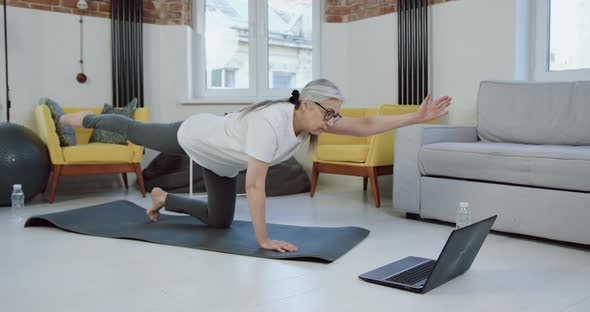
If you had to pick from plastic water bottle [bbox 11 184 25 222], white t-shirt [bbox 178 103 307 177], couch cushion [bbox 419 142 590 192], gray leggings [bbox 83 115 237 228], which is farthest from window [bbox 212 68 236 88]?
white t-shirt [bbox 178 103 307 177]

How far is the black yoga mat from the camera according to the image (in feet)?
8.41

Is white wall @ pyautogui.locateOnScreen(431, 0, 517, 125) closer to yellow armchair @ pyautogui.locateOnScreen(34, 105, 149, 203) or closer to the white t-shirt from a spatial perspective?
the white t-shirt

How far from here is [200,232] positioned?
9.64 ft

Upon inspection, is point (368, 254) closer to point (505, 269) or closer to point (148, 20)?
point (505, 269)

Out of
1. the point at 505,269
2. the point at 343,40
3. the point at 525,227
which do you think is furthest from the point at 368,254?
the point at 343,40

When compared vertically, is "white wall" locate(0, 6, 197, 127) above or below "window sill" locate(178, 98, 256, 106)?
above

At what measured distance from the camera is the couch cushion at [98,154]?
4.16m

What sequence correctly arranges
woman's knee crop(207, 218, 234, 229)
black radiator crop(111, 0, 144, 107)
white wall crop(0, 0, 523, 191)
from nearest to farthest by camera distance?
woman's knee crop(207, 218, 234, 229) < white wall crop(0, 0, 523, 191) < black radiator crop(111, 0, 144, 107)

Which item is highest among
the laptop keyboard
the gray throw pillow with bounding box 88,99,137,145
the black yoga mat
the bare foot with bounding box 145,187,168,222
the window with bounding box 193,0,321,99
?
the window with bounding box 193,0,321,99

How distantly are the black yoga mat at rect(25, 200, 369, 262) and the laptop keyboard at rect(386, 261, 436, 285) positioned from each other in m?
0.35

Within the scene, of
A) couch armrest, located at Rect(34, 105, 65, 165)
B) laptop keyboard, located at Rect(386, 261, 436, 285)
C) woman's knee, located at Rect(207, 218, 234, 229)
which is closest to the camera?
laptop keyboard, located at Rect(386, 261, 436, 285)

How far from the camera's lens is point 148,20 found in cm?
532

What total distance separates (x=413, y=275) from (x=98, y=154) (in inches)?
114

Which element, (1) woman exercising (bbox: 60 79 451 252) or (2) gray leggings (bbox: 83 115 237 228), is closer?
(1) woman exercising (bbox: 60 79 451 252)
